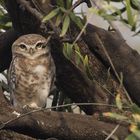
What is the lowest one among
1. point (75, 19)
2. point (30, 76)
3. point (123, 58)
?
A: point (30, 76)

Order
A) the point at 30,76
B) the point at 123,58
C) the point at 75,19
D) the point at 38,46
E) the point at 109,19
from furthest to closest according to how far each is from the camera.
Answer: the point at 38,46, the point at 30,76, the point at 123,58, the point at 75,19, the point at 109,19

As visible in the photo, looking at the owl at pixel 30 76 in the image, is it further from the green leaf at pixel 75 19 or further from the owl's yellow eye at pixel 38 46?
the green leaf at pixel 75 19

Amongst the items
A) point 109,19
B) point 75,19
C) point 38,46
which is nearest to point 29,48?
point 38,46

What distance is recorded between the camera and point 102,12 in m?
1.96

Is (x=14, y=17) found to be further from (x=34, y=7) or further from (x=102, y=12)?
(x=102, y=12)

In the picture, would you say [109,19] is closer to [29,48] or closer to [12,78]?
[12,78]

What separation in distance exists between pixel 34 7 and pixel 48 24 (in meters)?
0.16

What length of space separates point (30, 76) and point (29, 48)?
319 mm

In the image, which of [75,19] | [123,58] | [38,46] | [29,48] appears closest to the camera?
[75,19]

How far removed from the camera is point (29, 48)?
3.88 meters

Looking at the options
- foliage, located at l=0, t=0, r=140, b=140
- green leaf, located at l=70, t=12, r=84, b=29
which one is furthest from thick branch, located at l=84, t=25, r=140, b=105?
green leaf, located at l=70, t=12, r=84, b=29

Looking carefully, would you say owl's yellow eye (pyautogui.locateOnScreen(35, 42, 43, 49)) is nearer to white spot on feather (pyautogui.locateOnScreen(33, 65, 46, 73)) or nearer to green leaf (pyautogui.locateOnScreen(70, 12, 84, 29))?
white spot on feather (pyautogui.locateOnScreen(33, 65, 46, 73))

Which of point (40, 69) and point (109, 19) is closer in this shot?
point (109, 19)

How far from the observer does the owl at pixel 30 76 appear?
3.57 meters
